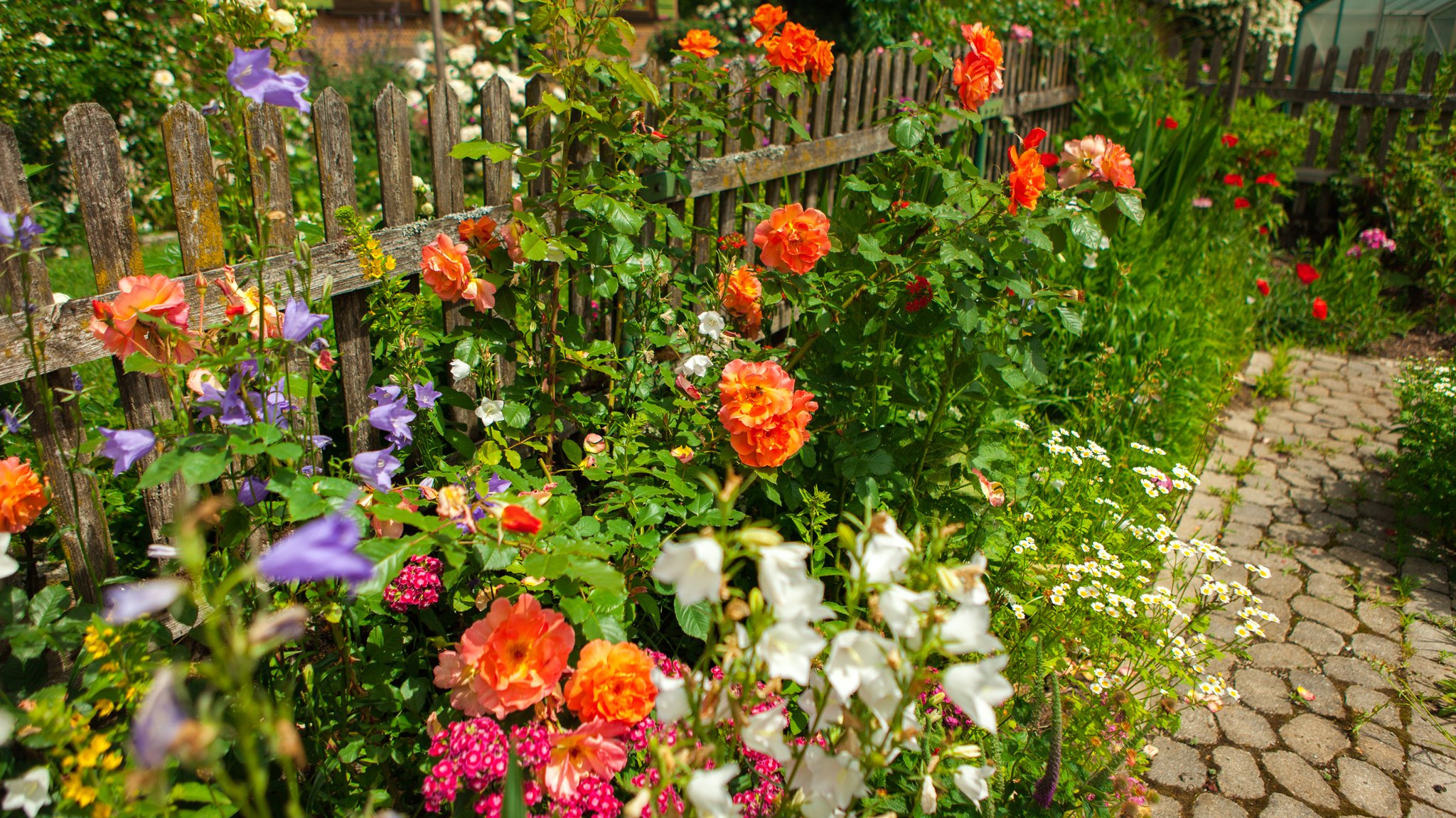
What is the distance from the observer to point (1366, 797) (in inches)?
79.2

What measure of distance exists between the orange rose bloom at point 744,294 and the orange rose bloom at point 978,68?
689 mm

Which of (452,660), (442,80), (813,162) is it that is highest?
(442,80)

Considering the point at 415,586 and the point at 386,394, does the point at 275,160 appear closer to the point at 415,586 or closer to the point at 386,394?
the point at 386,394

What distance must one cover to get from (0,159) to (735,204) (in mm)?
2013

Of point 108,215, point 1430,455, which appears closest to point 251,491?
point 108,215

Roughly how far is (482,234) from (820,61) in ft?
3.23

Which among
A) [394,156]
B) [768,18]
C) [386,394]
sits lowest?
[386,394]

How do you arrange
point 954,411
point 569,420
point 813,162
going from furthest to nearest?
point 813,162 → point 954,411 → point 569,420

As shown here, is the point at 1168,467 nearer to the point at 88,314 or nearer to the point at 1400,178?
the point at 88,314

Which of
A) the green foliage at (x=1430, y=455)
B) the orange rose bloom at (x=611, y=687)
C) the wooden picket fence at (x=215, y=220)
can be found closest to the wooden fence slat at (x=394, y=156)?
the wooden picket fence at (x=215, y=220)

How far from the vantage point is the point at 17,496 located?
1.33m

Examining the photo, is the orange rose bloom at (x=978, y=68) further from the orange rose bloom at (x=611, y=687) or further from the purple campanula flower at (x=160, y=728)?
the purple campanula flower at (x=160, y=728)

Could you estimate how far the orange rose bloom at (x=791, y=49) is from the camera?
213cm

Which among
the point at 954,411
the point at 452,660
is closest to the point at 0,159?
the point at 452,660
